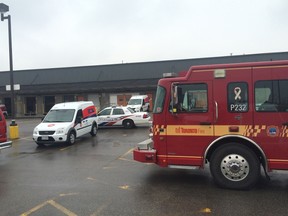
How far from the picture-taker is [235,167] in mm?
6500

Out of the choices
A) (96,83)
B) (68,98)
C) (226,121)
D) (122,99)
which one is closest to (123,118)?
(226,121)

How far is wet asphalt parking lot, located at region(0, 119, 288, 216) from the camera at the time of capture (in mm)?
5500

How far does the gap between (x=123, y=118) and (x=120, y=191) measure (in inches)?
529

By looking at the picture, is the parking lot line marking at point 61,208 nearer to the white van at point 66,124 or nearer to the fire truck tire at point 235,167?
the fire truck tire at point 235,167

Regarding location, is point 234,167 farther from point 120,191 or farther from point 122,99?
point 122,99

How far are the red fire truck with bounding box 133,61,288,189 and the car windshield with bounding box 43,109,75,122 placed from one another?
8.32m

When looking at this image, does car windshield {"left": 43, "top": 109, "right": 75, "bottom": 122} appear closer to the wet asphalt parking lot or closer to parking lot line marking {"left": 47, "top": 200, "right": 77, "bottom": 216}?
the wet asphalt parking lot

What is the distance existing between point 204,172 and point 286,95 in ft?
9.66

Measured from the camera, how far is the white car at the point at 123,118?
19.8 metres

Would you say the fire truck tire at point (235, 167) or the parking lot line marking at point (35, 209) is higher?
the fire truck tire at point (235, 167)

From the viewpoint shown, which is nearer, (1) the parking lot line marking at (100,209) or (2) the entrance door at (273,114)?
(1) the parking lot line marking at (100,209)

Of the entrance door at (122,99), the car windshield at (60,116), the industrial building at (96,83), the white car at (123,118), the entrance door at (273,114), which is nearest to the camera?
the entrance door at (273,114)

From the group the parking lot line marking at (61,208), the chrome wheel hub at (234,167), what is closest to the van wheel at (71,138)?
the parking lot line marking at (61,208)

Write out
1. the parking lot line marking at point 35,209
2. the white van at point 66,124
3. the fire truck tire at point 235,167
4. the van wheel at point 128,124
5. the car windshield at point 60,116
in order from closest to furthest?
→ the parking lot line marking at point 35,209 → the fire truck tire at point 235,167 → the white van at point 66,124 → the car windshield at point 60,116 → the van wheel at point 128,124
